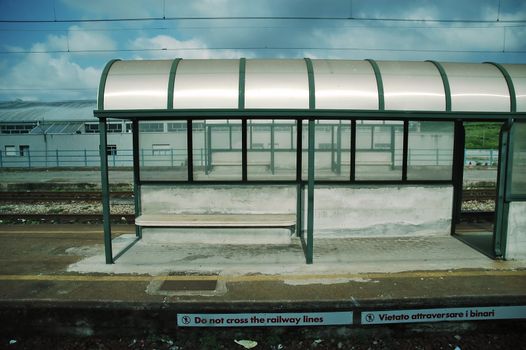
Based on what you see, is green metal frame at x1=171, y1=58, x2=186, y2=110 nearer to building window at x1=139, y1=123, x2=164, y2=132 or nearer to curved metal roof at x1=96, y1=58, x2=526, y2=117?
curved metal roof at x1=96, y1=58, x2=526, y2=117

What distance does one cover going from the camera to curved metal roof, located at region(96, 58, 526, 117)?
5.54 metres

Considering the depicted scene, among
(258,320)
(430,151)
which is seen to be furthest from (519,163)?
(258,320)

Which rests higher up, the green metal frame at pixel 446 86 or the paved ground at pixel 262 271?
the green metal frame at pixel 446 86

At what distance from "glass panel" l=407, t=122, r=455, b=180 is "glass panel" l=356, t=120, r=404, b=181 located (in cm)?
23

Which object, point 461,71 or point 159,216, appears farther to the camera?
point 159,216

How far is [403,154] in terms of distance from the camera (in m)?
7.06

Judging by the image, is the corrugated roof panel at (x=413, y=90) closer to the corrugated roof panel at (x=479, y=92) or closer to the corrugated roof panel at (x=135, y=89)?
the corrugated roof panel at (x=479, y=92)

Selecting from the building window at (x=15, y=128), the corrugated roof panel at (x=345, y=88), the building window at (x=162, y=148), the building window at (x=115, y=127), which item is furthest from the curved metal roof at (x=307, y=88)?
the building window at (x=15, y=128)

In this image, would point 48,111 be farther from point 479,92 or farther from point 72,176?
point 479,92

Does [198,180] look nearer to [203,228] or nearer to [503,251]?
[203,228]

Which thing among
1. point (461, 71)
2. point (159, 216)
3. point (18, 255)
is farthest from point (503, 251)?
point (18, 255)

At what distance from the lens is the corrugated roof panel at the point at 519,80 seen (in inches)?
226

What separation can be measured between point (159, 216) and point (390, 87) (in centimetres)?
467

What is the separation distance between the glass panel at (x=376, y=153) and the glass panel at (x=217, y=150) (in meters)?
2.37
